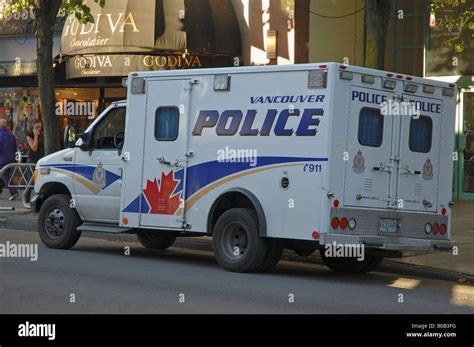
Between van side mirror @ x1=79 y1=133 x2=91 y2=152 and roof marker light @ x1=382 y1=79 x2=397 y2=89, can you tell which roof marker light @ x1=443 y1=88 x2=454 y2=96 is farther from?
van side mirror @ x1=79 y1=133 x2=91 y2=152

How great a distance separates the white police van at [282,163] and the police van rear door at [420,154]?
2 centimetres

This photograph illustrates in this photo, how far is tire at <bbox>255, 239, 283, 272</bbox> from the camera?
41.5ft

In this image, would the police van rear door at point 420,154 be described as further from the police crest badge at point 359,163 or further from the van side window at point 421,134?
the police crest badge at point 359,163

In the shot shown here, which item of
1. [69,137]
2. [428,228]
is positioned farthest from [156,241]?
[428,228]

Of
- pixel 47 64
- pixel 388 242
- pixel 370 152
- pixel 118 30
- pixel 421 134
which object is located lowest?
pixel 388 242

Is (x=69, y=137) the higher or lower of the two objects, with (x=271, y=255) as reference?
higher

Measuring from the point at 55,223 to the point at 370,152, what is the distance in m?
5.65

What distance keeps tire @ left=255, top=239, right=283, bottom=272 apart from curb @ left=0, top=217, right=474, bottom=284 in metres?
2.13

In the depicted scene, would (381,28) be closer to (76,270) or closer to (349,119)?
(349,119)

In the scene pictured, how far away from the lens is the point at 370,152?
1234cm

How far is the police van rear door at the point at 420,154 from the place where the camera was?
12719 millimetres

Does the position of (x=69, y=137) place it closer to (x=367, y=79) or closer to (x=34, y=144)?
(x=367, y=79)

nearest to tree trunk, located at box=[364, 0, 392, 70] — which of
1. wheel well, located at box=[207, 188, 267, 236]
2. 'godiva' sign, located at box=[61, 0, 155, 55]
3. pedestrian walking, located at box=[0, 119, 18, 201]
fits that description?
wheel well, located at box=[207, 188, 267, 236]
